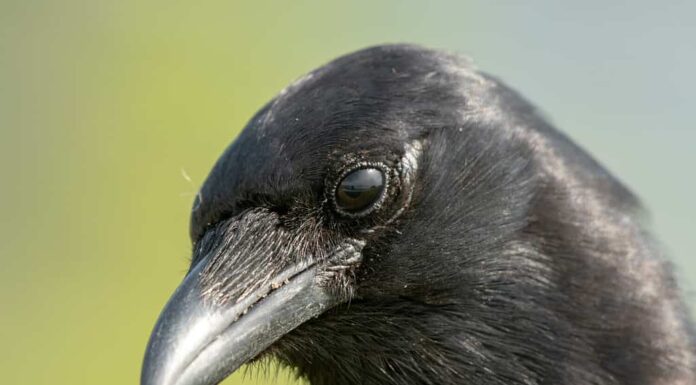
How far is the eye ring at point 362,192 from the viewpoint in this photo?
5.26m

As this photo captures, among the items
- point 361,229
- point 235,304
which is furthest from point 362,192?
point 235,304

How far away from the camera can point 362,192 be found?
528 cm

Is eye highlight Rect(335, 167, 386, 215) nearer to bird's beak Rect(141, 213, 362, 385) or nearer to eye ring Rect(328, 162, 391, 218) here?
eye ring Rect(328, 162, 391, 218)

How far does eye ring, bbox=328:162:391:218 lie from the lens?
17.3ft

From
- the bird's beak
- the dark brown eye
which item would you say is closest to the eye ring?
the dark brown eye

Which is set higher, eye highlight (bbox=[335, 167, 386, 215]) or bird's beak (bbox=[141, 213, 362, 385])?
eye highlight (bbox=[335, 167, 386, 215])

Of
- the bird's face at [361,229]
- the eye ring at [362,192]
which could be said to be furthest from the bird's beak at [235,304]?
the eye ring at [362,192]

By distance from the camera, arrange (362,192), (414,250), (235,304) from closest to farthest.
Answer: (235,304) → (362,192) → (414,250)

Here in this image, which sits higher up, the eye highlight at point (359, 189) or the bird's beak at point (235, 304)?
the eye highlight at point (359, 189)

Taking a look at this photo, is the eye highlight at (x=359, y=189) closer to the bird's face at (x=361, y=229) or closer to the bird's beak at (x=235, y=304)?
the bird's face at (x=361, y=229)

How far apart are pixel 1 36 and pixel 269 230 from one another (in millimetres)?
13489

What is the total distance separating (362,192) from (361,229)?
17 centimetres

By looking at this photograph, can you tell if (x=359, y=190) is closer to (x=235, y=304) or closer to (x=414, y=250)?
(x=414, y=250)

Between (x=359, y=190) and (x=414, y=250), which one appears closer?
(x=359, y=190)
